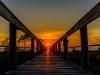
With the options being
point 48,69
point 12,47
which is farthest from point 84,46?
point 12,47

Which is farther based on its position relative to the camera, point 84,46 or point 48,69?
point 48,69

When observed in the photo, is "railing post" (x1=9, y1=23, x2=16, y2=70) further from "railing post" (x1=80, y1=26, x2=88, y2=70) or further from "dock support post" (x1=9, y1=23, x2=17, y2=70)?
"railing post" (x1=80, y1=26, x2=88, y2=70)

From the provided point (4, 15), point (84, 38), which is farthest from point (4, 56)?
point (4, 15)

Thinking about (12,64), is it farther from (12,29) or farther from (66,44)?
(66,44)

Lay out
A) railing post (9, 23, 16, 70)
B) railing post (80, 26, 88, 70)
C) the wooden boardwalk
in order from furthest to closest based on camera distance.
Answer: railing post (9, 23, 16, 70) → railing post (80, 26, 88, 70) → the wooden boardwalk

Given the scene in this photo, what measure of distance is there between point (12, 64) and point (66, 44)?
8092 mm

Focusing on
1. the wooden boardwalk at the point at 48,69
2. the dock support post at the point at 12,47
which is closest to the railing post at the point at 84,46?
the wooden boardwalk at the point at 48,69

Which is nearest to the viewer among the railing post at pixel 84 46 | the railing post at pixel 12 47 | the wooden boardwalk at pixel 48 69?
the wooden boardwalk at pixel 48 69

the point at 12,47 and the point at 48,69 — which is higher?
the point at 12,47

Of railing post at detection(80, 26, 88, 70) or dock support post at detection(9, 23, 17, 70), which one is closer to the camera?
railing post at detection(80, 26, 88, 70)

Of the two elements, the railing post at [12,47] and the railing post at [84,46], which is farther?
the railing post at [12,47]

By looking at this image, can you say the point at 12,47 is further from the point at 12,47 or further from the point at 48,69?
the point at 48,69

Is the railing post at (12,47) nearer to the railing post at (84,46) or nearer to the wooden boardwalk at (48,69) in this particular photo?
the wooden boardwalk at (48,69)

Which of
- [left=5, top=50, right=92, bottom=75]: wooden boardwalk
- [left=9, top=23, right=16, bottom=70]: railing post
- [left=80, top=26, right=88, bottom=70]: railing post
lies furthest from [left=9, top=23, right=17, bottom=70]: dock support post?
[left=80, top=26, right=88, bottom=70]: railing post
